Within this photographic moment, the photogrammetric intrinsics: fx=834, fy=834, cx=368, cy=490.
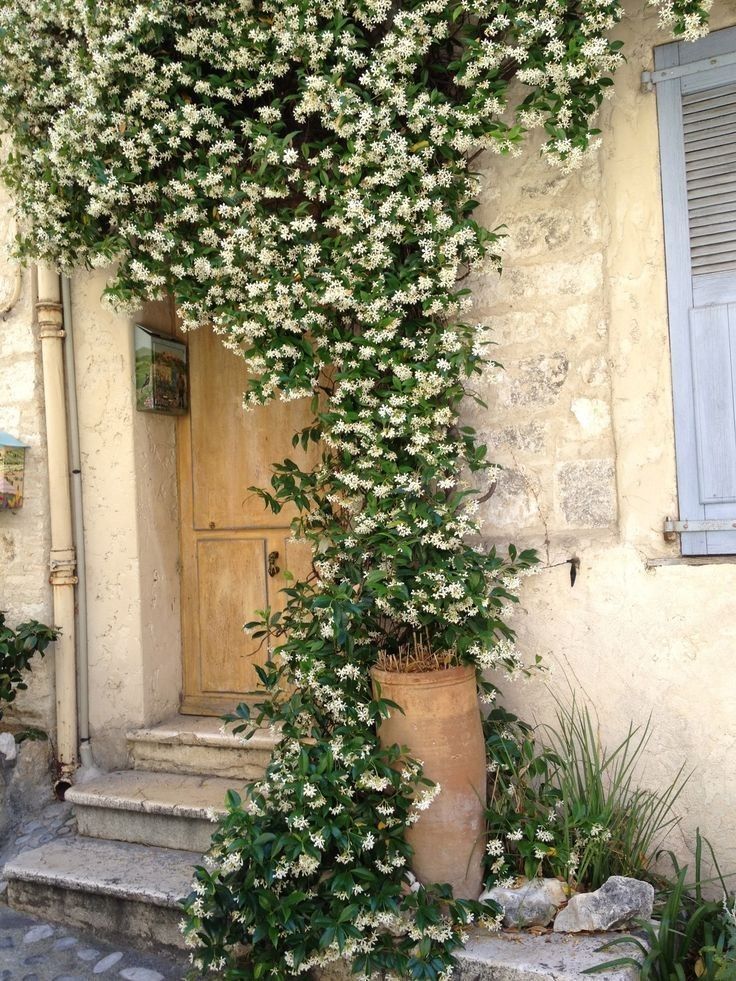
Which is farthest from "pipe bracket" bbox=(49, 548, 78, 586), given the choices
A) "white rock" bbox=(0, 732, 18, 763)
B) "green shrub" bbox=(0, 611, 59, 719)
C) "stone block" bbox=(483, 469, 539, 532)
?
"stone block" bbox=(483, 469, 539, 532)

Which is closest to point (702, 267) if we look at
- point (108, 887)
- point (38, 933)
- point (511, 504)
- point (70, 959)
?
point (511, 504)

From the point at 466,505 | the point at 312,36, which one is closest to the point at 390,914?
the point at 466,505

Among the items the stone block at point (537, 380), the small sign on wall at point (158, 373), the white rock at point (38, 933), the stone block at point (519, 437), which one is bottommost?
the white rock at point (38, 933)

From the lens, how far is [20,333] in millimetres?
3994

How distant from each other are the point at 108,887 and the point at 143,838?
39 centimetres

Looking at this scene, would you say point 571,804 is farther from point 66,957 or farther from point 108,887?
point 66,957

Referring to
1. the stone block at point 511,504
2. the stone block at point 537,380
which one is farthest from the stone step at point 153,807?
the stone block at point 537,380

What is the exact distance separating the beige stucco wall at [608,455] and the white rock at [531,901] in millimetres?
528

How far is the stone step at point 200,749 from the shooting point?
139 inches

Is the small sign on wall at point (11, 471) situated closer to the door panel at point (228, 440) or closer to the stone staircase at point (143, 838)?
the door panel at point (228, 440)

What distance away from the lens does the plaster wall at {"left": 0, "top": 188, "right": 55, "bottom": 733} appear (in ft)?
12.9

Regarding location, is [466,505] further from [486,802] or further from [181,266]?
[181,266]

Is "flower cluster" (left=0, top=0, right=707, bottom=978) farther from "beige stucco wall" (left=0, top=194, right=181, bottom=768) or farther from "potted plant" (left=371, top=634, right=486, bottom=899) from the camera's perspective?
"beige stucco wall" (left=0, top=194, right=181, bottom=768)

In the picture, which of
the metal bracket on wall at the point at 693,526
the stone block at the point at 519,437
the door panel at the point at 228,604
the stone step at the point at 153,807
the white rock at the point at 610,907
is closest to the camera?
the white rock at the point at 610,907
